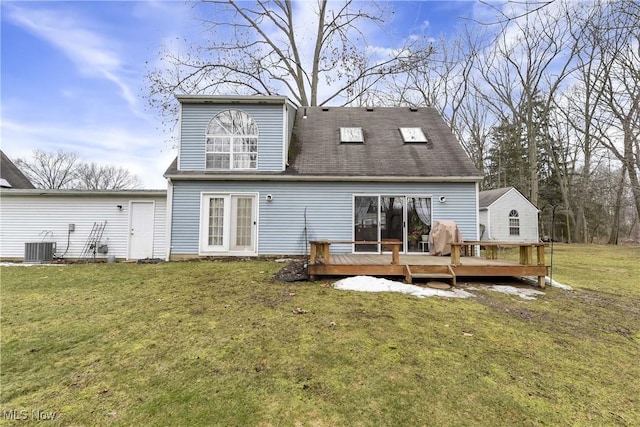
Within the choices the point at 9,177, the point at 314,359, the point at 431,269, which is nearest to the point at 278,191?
the point at 431,269

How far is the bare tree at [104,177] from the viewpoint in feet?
113

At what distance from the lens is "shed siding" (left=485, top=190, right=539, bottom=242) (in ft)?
59.7

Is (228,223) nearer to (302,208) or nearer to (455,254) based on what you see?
(302,208)

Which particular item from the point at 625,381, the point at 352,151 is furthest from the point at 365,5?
the point at 625,381

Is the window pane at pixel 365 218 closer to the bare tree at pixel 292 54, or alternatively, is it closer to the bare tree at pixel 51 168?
the bare tree at pixel 292 54

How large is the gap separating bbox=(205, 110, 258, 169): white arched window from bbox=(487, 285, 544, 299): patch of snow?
729cm

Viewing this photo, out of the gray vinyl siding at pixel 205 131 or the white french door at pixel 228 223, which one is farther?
the gray vinyl siding at pixel 205 131

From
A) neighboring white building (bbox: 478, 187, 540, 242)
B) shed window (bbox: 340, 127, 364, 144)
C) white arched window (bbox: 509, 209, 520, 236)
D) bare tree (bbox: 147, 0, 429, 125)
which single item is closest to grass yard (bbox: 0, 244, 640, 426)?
shed window (bbox: 340, 127, 364, 144)

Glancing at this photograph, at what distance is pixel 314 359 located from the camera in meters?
2.92

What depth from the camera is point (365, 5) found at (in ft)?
52.7

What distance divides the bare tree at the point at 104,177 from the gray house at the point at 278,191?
33089 mm

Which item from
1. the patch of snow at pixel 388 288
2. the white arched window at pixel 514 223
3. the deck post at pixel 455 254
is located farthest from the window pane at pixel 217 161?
the white arched window at pixel 514 223

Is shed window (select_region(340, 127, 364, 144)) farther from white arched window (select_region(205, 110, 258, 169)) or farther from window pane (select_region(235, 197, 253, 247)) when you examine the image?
window pane (select_region(235, 197, 253, 247))

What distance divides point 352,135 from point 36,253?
35.4 ft
